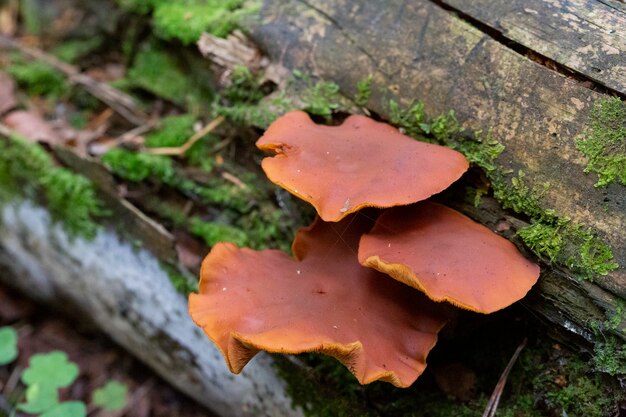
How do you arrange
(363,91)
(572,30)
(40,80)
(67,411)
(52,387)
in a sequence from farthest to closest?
(40,80) < (52,387) < (67,411) < (363,91) < (572,30)

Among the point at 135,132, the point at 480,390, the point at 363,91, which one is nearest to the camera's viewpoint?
the point at 480,390

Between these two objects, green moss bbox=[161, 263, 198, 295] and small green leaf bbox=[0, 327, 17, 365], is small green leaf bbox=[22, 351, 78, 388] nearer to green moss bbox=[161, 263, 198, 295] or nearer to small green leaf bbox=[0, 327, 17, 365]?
small green leaf bbox=[0, 327, 17, 365]

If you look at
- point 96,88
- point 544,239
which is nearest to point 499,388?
point 544,239

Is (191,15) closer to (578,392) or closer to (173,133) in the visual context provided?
(173,133)

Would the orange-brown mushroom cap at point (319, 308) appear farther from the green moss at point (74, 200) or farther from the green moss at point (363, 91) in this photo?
the green moss at point (74, 200)

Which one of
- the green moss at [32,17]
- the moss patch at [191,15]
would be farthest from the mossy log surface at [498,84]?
the green moss at [32,17]

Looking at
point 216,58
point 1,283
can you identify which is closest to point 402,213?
point 216,58
